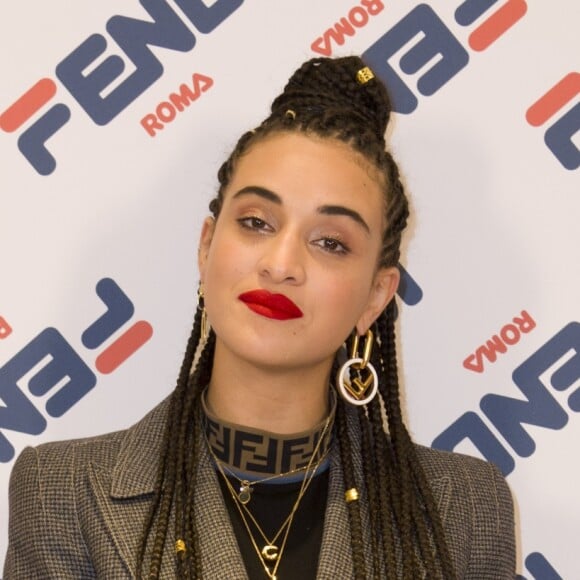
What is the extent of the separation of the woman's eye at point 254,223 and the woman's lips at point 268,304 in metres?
0.12

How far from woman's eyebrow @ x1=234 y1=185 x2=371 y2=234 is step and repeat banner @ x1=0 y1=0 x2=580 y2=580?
15.8 inches

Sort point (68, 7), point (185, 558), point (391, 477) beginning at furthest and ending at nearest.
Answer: point (68, 7)
point (391, 477)
point (185, 558)

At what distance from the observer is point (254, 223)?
143 centimetres

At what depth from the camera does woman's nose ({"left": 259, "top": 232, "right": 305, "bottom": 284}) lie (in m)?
1.35

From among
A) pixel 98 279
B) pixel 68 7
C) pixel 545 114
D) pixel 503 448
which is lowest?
pixel 503 448

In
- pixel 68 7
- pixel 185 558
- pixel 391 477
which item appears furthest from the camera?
pixel 68 7

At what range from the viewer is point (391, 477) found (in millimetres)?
1533

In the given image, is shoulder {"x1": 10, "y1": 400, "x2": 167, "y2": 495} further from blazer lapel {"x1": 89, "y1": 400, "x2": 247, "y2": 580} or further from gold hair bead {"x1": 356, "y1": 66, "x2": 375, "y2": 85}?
gold hair bead {"x1": 356, "y1": 66, "x2": 375, "y2": 85}

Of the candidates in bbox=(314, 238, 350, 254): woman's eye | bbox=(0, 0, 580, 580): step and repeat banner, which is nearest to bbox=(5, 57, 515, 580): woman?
bbox=(314, 238, 350, 254): woman's eye

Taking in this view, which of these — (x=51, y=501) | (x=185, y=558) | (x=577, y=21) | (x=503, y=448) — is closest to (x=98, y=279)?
(x=51, y=501)

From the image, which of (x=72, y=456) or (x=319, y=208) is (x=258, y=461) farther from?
(x=319, y=208)

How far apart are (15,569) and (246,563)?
36cm

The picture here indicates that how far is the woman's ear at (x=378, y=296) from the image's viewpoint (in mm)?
1550

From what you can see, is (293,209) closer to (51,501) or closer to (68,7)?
(51,501)
